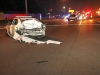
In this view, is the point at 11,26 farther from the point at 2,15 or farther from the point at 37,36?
the point at 2,15

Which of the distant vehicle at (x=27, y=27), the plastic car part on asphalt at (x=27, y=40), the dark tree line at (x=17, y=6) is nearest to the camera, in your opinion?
the plastic car part on asphalt at (x=27, y=40)

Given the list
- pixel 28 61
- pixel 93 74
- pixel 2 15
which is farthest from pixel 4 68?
pixel 2 15

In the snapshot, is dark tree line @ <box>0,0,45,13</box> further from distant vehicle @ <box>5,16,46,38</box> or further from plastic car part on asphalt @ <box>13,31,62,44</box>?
plastic car part on asphalt @ <box>13,31,62,44</box>

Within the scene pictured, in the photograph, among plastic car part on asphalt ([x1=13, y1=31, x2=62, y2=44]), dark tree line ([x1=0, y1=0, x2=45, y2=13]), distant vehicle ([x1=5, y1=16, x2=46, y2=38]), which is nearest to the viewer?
plastic car part on asphalt ([x1=13, y1=31, x2=62, y2=44])

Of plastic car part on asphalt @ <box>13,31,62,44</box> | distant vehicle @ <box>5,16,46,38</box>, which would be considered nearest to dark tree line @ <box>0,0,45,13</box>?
distant vehicle @ <box>5,16,46,38</box>

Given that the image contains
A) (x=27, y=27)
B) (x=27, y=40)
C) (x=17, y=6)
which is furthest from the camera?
(x=17, y=6)

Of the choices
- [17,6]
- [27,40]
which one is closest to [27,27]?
[27,40]

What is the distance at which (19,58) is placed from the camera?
8078mm

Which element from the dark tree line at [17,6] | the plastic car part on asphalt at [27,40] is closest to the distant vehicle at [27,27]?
the plastic car part on asphalt at [27,40]

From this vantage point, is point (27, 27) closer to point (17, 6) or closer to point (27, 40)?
point (27, 40)

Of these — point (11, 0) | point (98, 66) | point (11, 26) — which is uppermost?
point (11, 0)

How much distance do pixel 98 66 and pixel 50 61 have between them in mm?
1857

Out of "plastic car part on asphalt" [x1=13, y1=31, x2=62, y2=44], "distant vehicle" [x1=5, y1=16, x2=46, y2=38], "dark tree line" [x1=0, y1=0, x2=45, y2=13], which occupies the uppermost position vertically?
"dark tree line" [x1=0, y1=0, x2=45, y2=13]

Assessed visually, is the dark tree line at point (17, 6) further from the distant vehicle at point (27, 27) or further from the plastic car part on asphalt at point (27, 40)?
the plastic car part on asphalt at point (27, 40)
